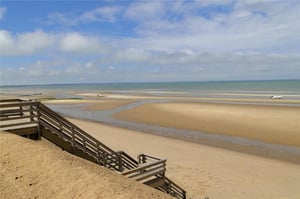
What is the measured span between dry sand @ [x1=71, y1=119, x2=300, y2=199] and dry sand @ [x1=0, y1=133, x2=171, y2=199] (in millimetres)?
5680

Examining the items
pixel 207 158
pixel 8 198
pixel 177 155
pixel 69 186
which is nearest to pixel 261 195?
pixel 207 158

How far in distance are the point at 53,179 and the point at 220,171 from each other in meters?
9.26

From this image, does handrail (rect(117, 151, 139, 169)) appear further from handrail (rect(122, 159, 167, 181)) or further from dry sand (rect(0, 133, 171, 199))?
dry sand (rect(0, 133, 171, 199))

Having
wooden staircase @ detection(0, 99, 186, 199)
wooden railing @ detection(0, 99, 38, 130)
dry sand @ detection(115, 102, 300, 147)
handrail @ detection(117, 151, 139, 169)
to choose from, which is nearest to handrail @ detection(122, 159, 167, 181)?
wooden staircase @ detection(0, 99, 186, 199)

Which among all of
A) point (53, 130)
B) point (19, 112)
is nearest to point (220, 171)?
point (53, 130)

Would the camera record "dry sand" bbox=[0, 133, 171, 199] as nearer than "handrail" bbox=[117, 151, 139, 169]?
Yes

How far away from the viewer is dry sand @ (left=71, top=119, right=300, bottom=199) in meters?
10.8

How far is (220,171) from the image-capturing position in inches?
Answer: 509

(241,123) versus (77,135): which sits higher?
(77,135)

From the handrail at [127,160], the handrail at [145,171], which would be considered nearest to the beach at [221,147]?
the handrail at [145,171]

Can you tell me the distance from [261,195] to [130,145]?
9206 mm

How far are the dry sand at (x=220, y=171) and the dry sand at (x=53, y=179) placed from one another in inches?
224

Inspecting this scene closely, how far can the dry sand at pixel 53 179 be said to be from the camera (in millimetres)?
5176

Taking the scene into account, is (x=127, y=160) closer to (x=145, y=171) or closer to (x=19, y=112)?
(x=145, y=171)
